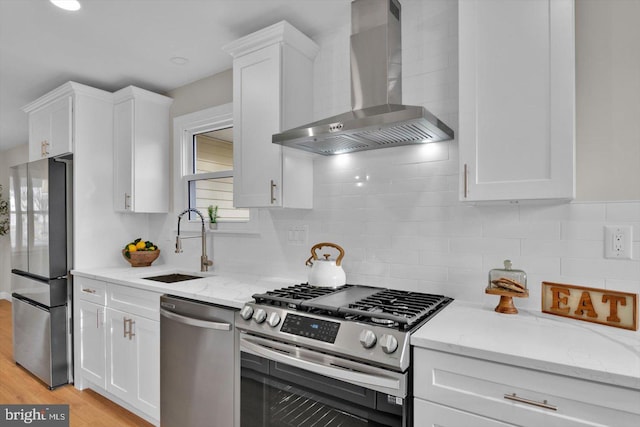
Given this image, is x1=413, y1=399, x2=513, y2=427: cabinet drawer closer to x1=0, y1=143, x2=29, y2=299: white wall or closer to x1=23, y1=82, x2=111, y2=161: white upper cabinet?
x1=23, y1=82, x2=111, y2=161: white upper cabinet

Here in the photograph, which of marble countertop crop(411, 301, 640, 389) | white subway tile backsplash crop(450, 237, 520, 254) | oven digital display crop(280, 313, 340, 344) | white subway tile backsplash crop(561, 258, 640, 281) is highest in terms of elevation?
white subway tile backsplash crop(450, 237, 520, 254)

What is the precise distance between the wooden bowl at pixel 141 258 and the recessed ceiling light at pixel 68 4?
72.4 inches

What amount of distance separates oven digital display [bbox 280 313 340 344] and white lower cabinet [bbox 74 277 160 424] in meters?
1.08

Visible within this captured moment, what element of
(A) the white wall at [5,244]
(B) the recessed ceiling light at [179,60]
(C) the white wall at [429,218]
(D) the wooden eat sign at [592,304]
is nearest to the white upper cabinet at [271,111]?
(C) the white wall at [429,218]

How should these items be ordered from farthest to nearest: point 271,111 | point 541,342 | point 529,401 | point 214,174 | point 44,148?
point 44,148 → point 214,174 → point 271,111 → point 541,342 → point 529,401

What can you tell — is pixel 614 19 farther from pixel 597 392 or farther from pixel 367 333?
pixel 367 333

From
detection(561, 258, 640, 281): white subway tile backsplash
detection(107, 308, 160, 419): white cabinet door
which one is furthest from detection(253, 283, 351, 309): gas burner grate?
detection(561, 258, 640, 281): white subway tile backsplash

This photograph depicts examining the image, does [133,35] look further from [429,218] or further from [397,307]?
[397,307]

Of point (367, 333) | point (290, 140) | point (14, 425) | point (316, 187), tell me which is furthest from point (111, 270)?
point (367, 333)

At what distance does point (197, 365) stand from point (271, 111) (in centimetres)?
150

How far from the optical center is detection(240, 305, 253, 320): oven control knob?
5.73 feet

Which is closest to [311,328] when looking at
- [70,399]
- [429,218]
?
[429,218]

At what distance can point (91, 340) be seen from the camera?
2830 mm

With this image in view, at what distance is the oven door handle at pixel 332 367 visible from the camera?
130 centimetres
